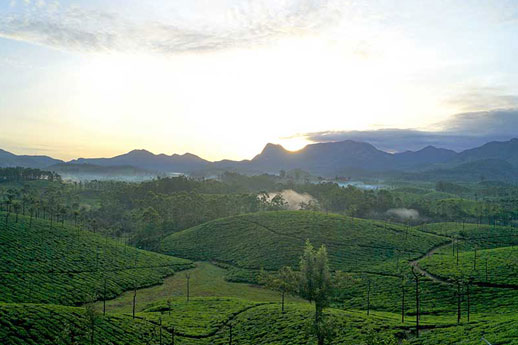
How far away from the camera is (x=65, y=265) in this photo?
96.3 meters

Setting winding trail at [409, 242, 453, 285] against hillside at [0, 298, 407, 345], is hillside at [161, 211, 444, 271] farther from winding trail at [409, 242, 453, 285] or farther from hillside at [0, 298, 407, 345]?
hillside at [0, 298, 407, 345]

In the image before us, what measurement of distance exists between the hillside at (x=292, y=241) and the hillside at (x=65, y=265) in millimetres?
21113

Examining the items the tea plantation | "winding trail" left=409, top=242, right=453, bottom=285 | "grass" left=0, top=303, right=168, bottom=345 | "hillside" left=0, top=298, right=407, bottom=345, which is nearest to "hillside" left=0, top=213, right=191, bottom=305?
the tea plantation

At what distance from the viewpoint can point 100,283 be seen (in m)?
89.4

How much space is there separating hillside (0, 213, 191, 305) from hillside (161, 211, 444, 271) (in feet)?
69.3

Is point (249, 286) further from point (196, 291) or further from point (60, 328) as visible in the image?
point (60, 328)

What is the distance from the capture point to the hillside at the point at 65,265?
77750 mm

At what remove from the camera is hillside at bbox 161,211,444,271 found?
118 metres

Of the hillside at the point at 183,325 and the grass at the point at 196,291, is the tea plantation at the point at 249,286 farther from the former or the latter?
the grass at the point at 196,291

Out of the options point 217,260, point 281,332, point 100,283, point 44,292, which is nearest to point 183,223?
point 217,260

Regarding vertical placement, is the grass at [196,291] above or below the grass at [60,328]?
below

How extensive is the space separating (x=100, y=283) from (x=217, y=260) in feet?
172

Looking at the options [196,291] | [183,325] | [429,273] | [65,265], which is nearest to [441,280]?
[429,273]

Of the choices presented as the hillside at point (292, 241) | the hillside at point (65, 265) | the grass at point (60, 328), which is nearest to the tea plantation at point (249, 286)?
the grass at point (60, 328)
